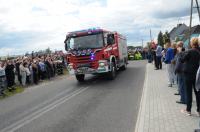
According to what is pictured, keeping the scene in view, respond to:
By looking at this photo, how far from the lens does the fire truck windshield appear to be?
2025cm

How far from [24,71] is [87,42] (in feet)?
15.5

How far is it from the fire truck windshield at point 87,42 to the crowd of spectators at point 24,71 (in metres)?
3.80

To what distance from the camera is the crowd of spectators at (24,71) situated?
20.6m

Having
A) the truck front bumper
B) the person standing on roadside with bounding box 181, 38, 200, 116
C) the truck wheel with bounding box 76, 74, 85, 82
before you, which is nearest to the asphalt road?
the person standing on roadside with bounding box 181, 38, 200, 116

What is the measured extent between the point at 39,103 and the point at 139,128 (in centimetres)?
695

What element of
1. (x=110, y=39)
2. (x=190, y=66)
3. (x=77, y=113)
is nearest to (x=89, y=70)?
(x=110, y=39)

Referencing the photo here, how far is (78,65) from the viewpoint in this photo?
20.4m

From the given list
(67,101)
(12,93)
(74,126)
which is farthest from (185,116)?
(12,93)

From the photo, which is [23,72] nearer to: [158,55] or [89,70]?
[89,70]

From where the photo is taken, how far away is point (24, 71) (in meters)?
22.5

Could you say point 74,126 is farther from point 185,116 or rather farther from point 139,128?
point 185,116

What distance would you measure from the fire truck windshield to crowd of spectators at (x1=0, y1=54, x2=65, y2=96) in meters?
3.80

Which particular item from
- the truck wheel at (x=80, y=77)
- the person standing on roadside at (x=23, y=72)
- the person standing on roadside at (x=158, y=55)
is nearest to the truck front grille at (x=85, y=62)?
the truck wheel at (x=80, y=77)

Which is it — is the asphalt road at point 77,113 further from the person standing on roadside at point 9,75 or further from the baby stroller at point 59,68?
the baby stroller at point 59,68
